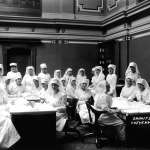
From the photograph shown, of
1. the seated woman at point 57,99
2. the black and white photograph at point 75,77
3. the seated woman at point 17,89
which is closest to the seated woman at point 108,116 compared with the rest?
the black and white photograph at point 75,77

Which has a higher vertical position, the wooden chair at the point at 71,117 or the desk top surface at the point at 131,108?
the desk top surface at the point at 131,108

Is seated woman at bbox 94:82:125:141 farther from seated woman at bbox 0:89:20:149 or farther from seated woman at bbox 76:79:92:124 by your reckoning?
seated woman at bbox 0:89:20:149

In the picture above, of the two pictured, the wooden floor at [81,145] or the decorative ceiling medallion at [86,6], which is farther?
the decorative ceiling medallion at [86,6]

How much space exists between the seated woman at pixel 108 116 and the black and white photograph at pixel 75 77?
0.06 ft

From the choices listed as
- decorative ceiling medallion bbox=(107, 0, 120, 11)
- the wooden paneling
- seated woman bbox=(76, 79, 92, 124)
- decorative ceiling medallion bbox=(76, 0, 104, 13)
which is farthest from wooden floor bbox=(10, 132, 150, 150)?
decorative ceiling medallion bbox=(76, 0, 104, 13)

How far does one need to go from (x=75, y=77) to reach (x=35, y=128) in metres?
6.48

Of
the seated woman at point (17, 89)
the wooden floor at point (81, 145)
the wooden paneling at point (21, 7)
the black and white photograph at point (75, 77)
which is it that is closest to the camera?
the black and white photograph at point (75, 77)

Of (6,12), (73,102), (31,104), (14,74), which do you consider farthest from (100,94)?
(6,12)

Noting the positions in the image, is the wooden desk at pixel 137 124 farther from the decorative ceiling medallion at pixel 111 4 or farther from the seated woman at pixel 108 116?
the decorative ceiling medallion at pixel 111 4

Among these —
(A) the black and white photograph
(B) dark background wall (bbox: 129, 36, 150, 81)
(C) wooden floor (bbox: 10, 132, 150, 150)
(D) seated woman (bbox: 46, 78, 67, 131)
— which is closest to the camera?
(A) the black and white photograph

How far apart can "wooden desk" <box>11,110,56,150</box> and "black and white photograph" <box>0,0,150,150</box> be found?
0.02 m

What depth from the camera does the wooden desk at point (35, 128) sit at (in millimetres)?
4738

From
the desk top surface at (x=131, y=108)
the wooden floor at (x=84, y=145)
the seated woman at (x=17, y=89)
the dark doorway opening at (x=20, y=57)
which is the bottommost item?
the wooden floor at (x=84, y=145)

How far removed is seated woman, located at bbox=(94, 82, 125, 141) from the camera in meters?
5.11
